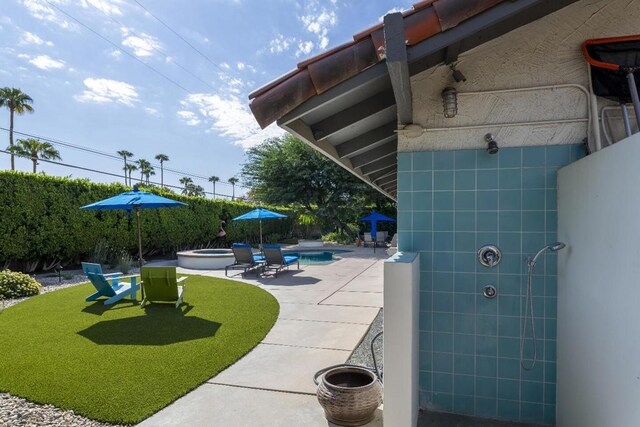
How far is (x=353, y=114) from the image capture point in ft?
13.2

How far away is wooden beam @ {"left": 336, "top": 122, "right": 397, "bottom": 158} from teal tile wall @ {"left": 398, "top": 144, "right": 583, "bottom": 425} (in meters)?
1.48

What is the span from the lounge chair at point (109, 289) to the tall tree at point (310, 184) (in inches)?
665

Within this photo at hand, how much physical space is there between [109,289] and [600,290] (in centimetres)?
888

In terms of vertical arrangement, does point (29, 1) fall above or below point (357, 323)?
above

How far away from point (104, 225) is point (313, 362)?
1275 cm

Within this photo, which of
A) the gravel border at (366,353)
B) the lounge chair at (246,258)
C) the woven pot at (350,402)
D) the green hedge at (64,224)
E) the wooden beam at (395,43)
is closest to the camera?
the wooden beam at (395,43)

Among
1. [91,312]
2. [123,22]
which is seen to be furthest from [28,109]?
[91,312]

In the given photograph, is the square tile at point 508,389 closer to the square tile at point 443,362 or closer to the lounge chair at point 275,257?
the square tile at point 443,362

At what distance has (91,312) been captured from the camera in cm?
727

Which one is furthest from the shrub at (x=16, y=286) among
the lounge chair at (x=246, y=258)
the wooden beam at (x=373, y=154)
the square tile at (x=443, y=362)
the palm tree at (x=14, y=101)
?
the palm tree at (x=14, y=101)

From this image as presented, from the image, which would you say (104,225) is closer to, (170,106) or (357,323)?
(357,323)

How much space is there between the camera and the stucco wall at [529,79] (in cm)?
321

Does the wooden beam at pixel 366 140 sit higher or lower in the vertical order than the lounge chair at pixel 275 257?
higher

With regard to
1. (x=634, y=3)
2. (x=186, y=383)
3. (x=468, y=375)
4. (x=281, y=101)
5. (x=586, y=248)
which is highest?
(x=634, y=3)
